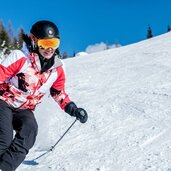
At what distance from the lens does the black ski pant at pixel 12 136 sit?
3508 millimetres

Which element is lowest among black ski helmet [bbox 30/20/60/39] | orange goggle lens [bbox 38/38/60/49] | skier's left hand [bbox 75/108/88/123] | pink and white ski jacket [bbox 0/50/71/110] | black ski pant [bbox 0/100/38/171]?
skier's left hand [bbox 75/108/88/123]

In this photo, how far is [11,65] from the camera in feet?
11.9

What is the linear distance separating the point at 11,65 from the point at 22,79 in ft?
0.59

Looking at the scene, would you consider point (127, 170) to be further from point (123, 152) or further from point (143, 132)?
point (143, 132)

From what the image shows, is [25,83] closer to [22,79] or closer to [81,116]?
[22,79]

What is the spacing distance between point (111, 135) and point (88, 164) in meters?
0.91

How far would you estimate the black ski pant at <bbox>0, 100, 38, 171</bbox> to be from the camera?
138 inches

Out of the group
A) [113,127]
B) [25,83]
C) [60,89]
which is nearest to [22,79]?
[25,83]

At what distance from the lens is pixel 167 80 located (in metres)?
7.84

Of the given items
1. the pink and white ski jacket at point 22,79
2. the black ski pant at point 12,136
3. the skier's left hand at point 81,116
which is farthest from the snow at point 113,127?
the pink and white ski jacket at point 22,79

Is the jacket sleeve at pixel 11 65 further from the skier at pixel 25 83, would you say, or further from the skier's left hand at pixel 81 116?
the skier's left hand at pixel 81 116

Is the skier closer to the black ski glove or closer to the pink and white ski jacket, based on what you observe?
the pink and white ski jacket

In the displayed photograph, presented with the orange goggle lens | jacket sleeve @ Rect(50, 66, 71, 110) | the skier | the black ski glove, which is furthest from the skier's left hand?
the orange goggle lens

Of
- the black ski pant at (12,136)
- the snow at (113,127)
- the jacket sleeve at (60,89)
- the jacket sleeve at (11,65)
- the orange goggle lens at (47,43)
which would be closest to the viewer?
the black ski pant at (12,136)
